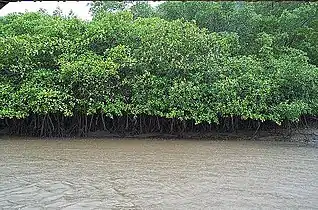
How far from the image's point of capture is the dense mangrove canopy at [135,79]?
44.3ft

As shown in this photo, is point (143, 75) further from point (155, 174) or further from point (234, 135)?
point (155, 174)

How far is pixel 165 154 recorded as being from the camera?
453 inches

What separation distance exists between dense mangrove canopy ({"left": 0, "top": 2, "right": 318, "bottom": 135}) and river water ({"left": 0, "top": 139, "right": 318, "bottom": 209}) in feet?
2.82

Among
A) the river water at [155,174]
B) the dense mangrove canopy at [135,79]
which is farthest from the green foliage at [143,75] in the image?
the river water at [155,174]

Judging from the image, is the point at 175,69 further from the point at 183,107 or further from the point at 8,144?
the point at 8,144

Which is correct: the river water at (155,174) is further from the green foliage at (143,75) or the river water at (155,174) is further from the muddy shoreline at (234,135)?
the green foliage at (143,75)

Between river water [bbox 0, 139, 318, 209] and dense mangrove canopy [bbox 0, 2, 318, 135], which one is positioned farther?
dense mangrove canopy [bbox 0, 2, 318, 135]

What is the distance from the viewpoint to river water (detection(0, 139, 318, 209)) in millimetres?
7172

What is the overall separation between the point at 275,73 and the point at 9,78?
23.8 ft

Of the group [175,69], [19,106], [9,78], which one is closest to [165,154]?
[175,69]

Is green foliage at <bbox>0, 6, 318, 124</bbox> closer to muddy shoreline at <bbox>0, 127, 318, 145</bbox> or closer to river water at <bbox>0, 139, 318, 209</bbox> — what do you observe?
muddy shoreline at <bbox>0, 127, 318, 145</bbox>

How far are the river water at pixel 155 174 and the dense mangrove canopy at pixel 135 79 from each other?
0.86m

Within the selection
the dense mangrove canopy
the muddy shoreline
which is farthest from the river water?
the dense mangrove canopy

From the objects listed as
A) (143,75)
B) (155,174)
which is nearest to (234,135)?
(143,75)
